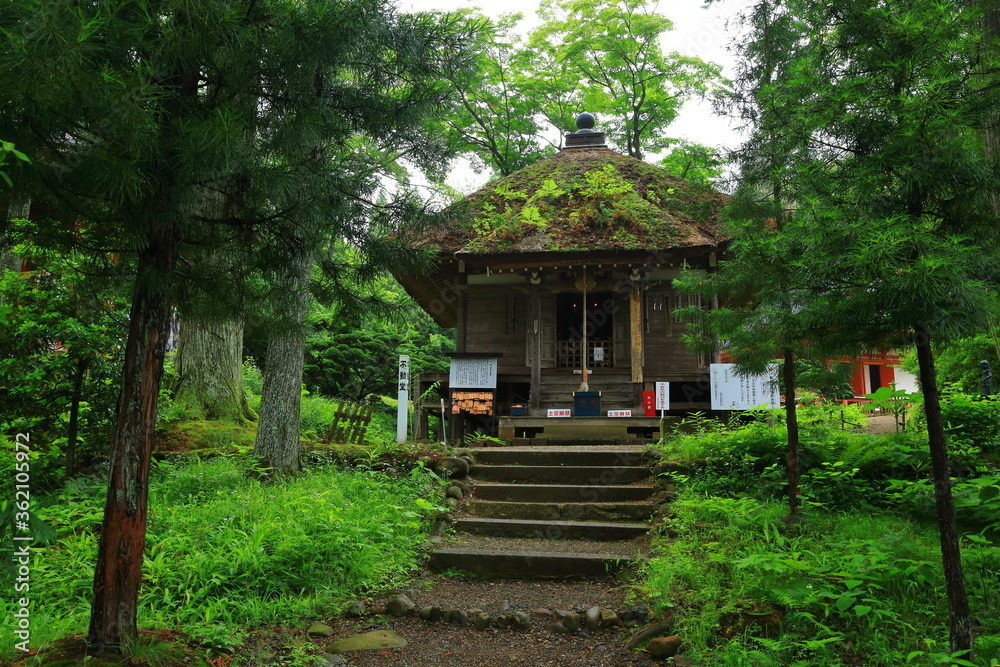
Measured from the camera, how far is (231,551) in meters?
4.93

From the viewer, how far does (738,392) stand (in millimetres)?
11727

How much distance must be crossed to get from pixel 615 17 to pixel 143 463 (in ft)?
59.6

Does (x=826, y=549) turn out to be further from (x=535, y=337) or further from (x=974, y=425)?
(x=535, y=337)

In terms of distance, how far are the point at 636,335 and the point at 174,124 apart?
10064 mm

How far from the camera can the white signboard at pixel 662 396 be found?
11.4m

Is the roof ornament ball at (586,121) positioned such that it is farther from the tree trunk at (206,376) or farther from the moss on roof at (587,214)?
the tree trunk at (206,376)

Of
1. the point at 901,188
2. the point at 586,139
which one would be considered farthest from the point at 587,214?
the point at 901,188

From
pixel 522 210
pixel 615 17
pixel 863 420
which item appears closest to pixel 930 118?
pixel 863 420

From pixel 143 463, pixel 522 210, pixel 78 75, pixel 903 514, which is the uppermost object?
pixel 522 210

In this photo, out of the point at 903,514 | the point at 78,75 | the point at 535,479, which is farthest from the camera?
the point at 535,479

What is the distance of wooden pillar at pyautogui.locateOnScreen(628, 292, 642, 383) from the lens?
12148mm

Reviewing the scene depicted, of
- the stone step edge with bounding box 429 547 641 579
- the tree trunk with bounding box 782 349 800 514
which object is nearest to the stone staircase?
the stone step edge with bounding box 429 547 641 579

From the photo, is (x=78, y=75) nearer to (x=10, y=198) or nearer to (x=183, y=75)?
(x=183, y=75)

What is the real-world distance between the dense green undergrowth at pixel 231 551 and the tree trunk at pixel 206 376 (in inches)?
105
